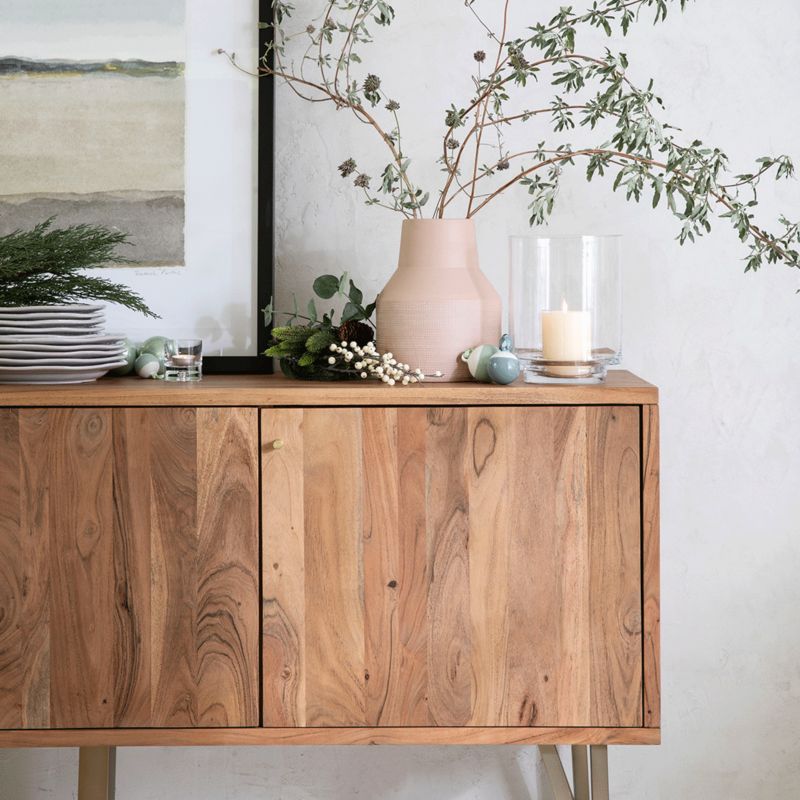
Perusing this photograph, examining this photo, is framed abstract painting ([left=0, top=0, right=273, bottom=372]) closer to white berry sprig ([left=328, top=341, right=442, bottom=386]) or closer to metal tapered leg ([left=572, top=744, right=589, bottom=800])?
white berry sprig ([left=328, top=341, right=442, bottom=386])

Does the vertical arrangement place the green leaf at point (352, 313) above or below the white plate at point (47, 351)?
above

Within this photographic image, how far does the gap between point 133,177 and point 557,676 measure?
95 cm

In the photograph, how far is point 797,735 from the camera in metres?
Result: 1.50

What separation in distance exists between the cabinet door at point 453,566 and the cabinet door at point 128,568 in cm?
4

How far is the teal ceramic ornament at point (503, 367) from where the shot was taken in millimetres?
1087

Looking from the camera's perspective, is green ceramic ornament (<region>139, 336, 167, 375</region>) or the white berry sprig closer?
the white berry sprig

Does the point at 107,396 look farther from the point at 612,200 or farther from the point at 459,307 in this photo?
the point at 612,200

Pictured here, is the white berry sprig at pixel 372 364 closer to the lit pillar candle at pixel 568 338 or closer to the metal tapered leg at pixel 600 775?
the lit pillar candle at pixel 568 338

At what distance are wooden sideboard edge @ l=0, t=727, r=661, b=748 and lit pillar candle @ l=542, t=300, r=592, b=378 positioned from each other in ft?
1.45

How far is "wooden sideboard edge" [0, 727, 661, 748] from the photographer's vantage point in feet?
3.54

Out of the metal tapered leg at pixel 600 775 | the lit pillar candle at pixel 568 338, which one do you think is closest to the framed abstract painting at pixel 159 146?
the lit pillar candle at pixel 568 338

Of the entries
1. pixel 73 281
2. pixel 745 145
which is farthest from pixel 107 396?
pixel 745 145

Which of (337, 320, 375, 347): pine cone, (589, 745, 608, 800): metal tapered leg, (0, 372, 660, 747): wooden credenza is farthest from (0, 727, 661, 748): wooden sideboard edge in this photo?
(337, 320, 375, 347): pine cone

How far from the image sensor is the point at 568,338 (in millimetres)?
1112
